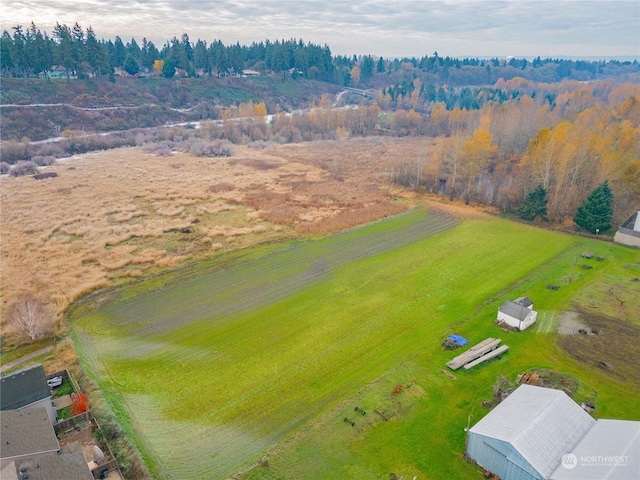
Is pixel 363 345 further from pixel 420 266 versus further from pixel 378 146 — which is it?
pixel 378 146

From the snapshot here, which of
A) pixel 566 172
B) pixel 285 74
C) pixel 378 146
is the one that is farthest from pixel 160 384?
pixel 285 74

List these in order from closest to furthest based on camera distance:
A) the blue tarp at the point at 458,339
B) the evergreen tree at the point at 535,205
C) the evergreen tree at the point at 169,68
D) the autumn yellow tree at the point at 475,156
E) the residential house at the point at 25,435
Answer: the residential house at the point at 25,435
the blue tarp at the point at 458,339
the evergreen tree at the point at 535,205
the autumn yellow tree at the point at 475,156
the evergreen tree at the point at 169,68

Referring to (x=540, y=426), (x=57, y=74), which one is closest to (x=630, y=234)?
(x=540, y=426)

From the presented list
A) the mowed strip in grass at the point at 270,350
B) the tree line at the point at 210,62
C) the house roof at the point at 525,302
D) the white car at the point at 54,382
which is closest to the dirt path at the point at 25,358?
the mowed strip in grass at the point at 270,350

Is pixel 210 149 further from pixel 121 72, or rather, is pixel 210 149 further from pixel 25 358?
pixel 121 72

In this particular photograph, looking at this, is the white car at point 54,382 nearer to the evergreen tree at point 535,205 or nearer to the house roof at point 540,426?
the house roof at point 540,426

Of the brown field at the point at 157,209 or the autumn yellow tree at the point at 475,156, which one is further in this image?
the autumn yellow tree at the point at 475,156

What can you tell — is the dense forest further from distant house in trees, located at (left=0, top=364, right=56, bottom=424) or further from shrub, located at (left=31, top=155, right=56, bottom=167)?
distant house in trees, located at (left=0, top=364, right=56, bottom=424)
